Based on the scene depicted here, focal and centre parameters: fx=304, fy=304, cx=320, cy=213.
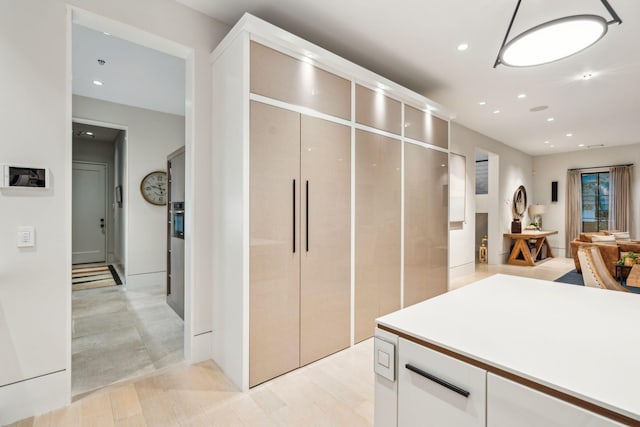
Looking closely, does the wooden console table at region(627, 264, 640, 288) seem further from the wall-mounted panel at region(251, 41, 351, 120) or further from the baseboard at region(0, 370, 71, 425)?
the baseboard at region(0, 370, 71, 425)

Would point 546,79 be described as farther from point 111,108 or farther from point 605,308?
point 111,108

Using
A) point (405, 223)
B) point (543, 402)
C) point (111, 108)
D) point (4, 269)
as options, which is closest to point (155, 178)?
point (111, 108)

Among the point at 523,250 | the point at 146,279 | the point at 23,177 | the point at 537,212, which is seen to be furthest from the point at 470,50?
the point at 537,212

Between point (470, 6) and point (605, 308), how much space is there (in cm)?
238

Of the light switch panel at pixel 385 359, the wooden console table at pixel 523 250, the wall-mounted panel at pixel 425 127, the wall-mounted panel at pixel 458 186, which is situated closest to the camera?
Answer: the light switch panel at pixel 385 359

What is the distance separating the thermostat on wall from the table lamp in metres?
10.1

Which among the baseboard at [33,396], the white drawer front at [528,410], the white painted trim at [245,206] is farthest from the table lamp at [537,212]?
the baseboard at [33,396]

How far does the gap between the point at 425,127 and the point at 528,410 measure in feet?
11.2

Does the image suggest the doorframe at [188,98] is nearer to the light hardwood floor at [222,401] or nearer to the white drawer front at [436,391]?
the light hardwood floor at [222,401]

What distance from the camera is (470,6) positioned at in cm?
245

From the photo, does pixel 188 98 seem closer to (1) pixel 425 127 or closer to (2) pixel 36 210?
(2) pixel 36 210

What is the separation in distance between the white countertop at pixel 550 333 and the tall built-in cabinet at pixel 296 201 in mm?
1286

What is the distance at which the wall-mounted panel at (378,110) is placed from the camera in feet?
9.60

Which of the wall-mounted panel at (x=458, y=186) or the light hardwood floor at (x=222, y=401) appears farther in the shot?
the wall-mounted panel at (x=458, y=186)
